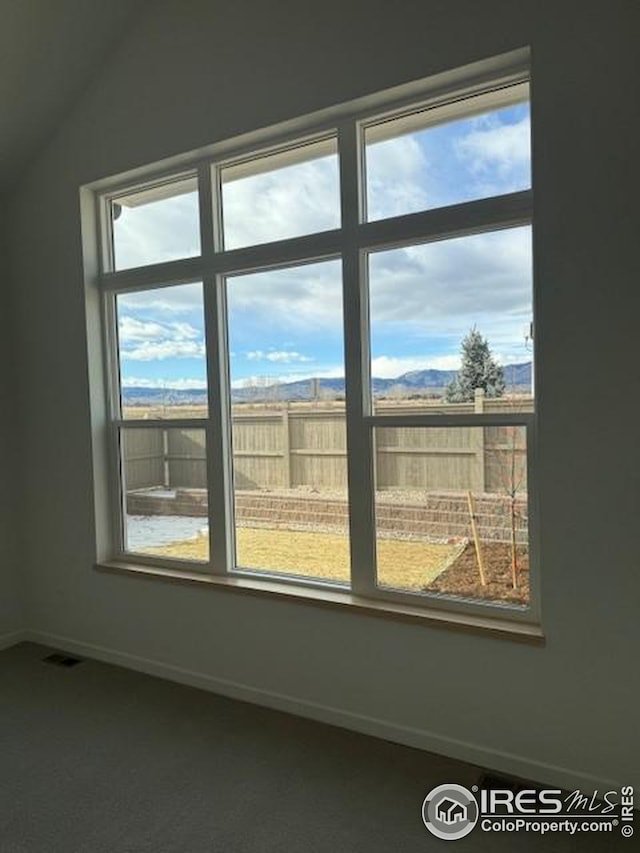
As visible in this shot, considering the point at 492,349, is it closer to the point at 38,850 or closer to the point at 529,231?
the point at 529,231

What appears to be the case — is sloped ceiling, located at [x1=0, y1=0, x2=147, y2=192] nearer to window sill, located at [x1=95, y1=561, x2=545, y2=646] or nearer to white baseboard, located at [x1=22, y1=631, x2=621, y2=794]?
window sill, located at [x1=95, y1=561, x2=545, y2=646]

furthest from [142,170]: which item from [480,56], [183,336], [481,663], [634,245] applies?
[481,663]

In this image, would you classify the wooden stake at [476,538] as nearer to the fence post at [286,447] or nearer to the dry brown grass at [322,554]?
the dry brown grass at [322,554]

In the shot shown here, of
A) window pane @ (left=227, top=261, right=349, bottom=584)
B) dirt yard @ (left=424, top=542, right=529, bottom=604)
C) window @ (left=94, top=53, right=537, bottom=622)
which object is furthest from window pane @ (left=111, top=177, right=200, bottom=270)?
dirt yard @ (left=424, top=542, right=529, bottom=604)

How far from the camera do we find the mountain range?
226cm

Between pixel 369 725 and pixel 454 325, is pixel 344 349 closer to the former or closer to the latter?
pixel 454 325

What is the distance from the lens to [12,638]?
353cm

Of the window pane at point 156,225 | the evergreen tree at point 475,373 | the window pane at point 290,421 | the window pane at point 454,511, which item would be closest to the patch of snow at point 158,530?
the window pane at point 290,421

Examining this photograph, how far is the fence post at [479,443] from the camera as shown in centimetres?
231

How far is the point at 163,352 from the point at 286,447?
0.91 meters

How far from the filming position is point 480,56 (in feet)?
6.93

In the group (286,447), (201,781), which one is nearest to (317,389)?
(286,447)

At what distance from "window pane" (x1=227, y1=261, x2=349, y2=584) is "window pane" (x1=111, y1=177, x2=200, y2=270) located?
39 centimetres

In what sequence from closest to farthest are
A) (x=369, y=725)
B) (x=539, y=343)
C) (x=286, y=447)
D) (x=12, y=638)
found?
(x=539, y=343)
(x=369, y=725)
(x=286, y=447)
(x=12, y=638)
